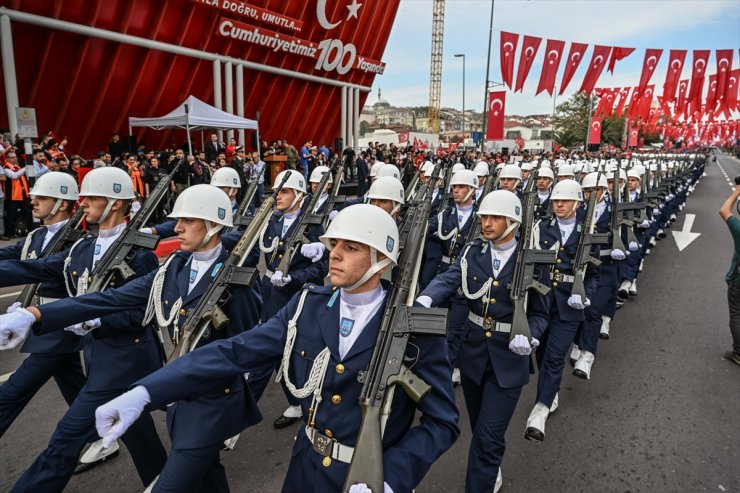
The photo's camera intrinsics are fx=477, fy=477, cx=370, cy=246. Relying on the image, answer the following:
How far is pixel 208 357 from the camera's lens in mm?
2242

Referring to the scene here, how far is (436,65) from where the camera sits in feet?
313

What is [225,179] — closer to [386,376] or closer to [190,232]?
[190,232]

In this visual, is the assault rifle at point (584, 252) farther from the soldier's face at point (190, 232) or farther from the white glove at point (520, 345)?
the soldier's face at point (190, 232)

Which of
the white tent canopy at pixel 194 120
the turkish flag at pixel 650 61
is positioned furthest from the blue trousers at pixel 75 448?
the turkish flag at pixel 650 61

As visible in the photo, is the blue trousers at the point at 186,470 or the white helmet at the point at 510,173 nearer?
the blue trousers at the point at 186,470

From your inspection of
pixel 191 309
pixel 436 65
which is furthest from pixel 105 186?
pixel 436 65

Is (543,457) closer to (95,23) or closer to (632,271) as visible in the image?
(632,271)

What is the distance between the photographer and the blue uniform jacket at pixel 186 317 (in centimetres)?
269

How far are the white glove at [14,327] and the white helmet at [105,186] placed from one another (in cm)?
154

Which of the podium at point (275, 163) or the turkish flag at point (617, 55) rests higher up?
the turkish flag at point (617, 55)

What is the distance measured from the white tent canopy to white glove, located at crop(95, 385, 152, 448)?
13.9 metres

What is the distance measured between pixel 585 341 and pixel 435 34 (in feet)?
304

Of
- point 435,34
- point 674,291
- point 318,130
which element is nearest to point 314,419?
point 674,291

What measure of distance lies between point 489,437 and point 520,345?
68 centimetres
